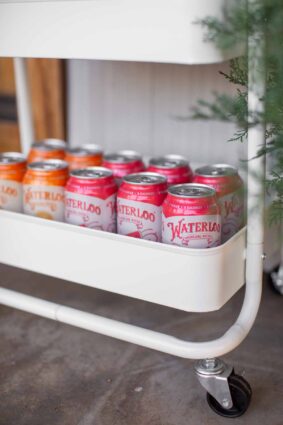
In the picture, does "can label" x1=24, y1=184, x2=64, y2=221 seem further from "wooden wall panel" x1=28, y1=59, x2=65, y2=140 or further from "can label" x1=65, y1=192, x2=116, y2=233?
"wooden wall panel" x1=28, y1=59, x2=65, y2=140

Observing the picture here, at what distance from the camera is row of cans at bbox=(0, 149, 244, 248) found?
3.54 feet

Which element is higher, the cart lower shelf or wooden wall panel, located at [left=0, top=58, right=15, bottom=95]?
wooden wall panel, located at [left=0, top=58, right=15, bottom=95]

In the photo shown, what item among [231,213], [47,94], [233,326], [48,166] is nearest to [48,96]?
[47,94]

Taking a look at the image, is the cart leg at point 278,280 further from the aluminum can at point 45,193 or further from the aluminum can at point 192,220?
the aluminum can at point 45,193

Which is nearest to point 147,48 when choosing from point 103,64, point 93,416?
point 93,416

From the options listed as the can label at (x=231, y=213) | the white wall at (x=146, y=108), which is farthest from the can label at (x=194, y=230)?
the white wall at (x=146, y=108)

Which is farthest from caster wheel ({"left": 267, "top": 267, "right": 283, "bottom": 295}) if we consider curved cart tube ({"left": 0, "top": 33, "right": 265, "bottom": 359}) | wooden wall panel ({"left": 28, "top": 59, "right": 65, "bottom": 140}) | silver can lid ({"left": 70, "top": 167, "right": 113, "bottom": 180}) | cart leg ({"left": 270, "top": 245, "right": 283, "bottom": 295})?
wooden wall panel ({"left": 28, "top": 59, "right": 65, "bottom": 140})

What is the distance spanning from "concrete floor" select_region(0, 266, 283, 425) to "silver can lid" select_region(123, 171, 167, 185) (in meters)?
0.41

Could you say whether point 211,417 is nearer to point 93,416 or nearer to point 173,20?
point 93,416

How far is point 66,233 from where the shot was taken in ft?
3.82

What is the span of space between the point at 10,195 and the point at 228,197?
1.60ft

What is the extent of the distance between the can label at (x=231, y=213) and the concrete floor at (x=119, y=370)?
0.31 m

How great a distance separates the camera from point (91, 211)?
119cm

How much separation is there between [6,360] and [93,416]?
285mm
